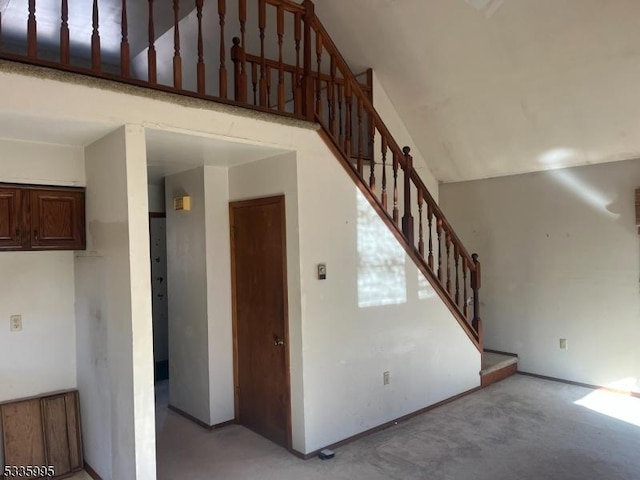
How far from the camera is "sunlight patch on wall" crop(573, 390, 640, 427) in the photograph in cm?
406

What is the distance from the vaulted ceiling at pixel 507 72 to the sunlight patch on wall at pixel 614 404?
2312 mm

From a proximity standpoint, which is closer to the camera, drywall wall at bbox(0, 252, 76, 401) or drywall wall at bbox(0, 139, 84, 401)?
drywall wall at bbox(0, 139, 84, 401)

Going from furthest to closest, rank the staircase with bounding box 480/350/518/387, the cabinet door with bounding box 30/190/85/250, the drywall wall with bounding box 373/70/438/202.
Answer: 1. the drywall wall with bounding box 373/70/438/202
2. the staircase with bounding box 480/350/518/387
3. the cabinet door with bounding box 30/190/85/250

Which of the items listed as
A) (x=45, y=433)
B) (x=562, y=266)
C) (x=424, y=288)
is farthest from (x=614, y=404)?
(x=45, y=433)

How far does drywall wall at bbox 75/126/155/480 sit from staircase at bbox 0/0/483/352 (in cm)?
56

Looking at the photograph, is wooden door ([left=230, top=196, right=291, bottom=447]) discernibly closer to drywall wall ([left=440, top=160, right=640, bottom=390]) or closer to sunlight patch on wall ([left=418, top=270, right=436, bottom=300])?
sunlight patch on wall ([left=418, top=270, right=436, bottom=300])

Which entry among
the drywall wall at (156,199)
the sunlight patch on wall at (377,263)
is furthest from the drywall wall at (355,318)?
the drywall wall at (156,199)

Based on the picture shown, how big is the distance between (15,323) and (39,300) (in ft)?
0.66

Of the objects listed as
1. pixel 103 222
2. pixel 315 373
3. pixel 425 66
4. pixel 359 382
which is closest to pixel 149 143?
pixel 103 222

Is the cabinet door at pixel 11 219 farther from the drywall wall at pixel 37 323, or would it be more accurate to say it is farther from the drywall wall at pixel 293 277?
the drywall wall at pixel 293 277

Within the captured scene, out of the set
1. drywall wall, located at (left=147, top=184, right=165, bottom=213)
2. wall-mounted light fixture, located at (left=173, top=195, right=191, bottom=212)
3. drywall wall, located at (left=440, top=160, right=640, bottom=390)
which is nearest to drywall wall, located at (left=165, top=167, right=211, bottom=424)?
wall-mounted light fixture, located at (left=173, top=195, right=191, bottom=212)

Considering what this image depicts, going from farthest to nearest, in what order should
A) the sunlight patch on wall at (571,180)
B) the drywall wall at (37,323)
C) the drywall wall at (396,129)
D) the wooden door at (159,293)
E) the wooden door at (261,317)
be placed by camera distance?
1. the wooden door at (159,293)
2. the drywall wall at (396,129)
3. the sunlight patch on wall at (571,180)
4. the wooden door at (261,317)
5. the drywall wall at (37,323)

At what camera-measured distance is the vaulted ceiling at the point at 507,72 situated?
367 centimetres

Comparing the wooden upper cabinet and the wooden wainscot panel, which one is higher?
the wooden upper cabinet
